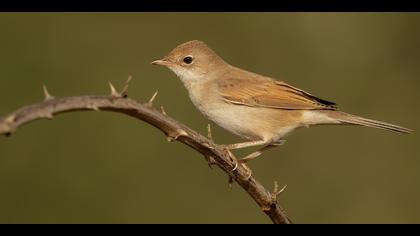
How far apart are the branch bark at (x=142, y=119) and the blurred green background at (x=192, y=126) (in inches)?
105

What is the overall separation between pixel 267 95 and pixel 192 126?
1662 mm

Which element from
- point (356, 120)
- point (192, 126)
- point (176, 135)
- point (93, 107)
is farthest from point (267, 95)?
point (93, 107)

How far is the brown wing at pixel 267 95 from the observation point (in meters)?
5.16

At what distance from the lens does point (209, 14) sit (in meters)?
8.32

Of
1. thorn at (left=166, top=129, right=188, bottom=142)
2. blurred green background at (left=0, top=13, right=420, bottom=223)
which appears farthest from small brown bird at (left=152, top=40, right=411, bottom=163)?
thorn at (left=166, top=129, right=188, bottom=142)

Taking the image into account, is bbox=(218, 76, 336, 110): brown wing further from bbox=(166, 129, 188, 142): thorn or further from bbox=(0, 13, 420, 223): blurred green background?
bbox=(166, 129, 188, 142): thorn

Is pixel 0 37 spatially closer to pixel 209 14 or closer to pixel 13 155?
pixel 13 155

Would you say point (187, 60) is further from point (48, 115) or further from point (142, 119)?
point (48, 115)

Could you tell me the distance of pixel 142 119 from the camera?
7.96ft

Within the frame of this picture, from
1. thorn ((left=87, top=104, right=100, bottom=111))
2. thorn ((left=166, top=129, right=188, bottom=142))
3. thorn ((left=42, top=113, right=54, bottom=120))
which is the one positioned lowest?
thorn ((left=42, top=113, right=54, bottom=120))

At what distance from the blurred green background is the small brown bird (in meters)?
1.30

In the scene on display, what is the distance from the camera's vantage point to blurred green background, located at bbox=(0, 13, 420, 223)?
245 inches

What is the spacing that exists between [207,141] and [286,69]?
5.09 metres

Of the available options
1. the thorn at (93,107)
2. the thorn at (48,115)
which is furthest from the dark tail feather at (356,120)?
the thorn at (48,115)
